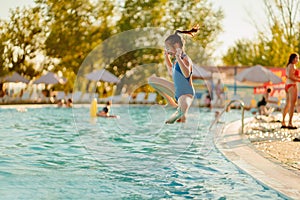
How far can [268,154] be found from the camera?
791 centimetres

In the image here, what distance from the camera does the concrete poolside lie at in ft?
18.6

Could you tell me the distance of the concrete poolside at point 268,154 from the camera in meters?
5.68

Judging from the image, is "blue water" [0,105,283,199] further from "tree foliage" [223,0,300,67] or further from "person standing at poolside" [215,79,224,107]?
"tree foliage" [223,0,300,67]

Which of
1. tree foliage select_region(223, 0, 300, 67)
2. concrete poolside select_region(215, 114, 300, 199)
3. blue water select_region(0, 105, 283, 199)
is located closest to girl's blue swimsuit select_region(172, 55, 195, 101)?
blue water select_region(0, 105, 283, 199)

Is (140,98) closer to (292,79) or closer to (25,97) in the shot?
(25,97)

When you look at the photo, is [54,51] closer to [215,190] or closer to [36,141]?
[36,141]

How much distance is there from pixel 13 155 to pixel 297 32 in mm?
36168

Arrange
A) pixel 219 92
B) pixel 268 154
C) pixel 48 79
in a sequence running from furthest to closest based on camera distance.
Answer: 1. pixel 48 79
2. pixel 219 92
3. pixel 268 154

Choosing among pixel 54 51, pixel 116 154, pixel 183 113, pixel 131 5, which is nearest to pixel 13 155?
pixel 116 154

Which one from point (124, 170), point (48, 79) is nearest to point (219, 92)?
point (48, 79)

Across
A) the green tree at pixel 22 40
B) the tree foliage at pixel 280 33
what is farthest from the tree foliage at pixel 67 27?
the tree foliage at pixel 280 33

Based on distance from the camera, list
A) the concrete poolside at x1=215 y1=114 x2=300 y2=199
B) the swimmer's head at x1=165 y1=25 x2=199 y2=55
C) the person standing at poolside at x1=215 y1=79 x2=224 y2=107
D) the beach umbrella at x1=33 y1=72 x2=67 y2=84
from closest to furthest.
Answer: the concrete poolside at x1=215 y1=114 x2=300 y2=199 < the swimmer's head at x1=165 y1=25 x2=199 y2=55 < the person standing at poolside at x1=215 y1=79 x2=224 y2=107 < the beach umbrella at x1=33 y1=72 x2=67 y2=84

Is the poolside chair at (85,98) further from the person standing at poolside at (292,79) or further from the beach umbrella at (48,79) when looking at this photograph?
the beach umbrella at (48,79)

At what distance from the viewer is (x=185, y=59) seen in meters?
5.77
